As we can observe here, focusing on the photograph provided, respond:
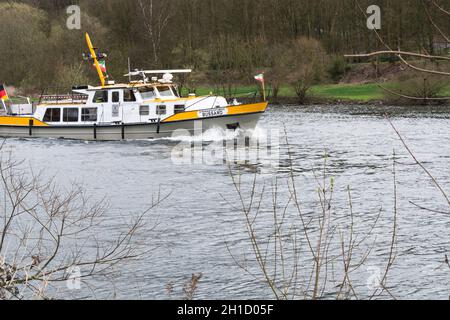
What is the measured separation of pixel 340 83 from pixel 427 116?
2467cm

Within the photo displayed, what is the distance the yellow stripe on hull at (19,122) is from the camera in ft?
140

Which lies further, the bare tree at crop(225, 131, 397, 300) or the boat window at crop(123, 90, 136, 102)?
the boat window at crop(123, 90, 136, 102)

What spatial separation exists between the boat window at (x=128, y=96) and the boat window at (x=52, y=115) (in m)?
4.02

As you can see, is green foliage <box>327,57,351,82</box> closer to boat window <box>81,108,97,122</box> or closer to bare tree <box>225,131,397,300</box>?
boat window <box>81,108,97,122</box>

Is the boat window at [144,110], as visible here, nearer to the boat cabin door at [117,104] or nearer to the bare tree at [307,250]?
the boat cabin door at [117,104]

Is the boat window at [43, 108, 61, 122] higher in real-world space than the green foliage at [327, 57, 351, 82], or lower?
lower

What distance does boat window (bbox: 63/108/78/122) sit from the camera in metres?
42.3

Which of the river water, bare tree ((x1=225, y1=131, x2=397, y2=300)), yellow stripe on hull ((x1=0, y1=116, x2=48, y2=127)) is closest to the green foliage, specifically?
the river water

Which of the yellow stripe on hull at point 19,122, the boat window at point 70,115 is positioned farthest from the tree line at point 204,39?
the boat window at point 70,115

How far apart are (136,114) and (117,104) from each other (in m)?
1.11

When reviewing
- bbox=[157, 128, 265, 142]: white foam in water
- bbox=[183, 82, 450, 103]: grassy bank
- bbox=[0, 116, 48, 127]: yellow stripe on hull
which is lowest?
bbox=[157, 128, 265, 142]: white foam in water

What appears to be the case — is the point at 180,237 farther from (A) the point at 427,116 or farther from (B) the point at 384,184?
(A) the point at 427,116

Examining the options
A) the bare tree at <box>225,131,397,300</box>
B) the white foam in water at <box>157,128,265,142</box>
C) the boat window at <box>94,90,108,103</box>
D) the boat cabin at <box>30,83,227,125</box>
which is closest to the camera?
the bare tree at <box>225,131,397,300</box>

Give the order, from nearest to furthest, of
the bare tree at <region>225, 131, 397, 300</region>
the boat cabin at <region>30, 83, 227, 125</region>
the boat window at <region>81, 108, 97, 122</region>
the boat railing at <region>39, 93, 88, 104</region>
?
the bare tree at <region>225, 131, 397, 300</region>, the boat cabin at <region>30, 83, 227, 125</region>, the boat window at <region>81, 108, 97, 122</region>, the boat railing at <region>39, 93, 88, 104</region>
